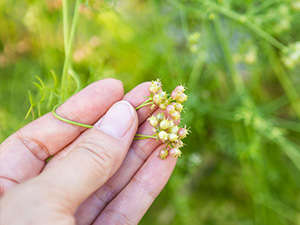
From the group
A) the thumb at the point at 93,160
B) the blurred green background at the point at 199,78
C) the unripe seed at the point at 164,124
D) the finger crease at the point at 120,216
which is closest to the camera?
the thumb at the point at 93,160

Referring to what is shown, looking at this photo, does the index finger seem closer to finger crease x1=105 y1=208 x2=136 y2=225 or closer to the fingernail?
the fingernail

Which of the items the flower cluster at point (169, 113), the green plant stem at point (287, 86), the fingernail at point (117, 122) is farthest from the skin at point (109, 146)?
the green plant stem at point (287, 86)

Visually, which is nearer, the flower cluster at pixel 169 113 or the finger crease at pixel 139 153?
the flower cluster at pixel 169 113

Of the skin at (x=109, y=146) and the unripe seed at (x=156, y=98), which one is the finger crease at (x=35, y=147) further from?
the unripe seed at (x=156, y=98)

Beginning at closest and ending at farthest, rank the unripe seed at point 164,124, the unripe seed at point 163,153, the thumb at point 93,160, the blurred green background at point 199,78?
the thumb at point 93,160 < the unripe seed at point 164,124 < the unripe seed at point 163,153 < the blurred green background at point 199,78

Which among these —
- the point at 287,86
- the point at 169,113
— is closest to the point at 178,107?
the point at 169,113

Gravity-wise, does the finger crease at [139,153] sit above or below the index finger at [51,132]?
above

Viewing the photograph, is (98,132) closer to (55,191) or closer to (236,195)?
(55,191)

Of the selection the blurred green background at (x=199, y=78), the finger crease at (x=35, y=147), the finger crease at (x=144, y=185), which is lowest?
the finger crease at (x=35, y=147)

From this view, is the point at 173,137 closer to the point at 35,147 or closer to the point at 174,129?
the point at 174,129
